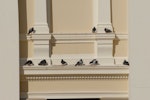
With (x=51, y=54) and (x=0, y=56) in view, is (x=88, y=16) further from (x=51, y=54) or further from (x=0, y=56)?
(x=0, y=56)

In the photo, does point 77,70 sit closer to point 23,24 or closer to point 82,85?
point 82,85

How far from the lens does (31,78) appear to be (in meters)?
6.65

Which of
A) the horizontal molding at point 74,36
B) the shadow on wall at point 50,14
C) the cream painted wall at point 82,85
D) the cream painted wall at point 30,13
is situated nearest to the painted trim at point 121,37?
the horizontal molding at point 74,36

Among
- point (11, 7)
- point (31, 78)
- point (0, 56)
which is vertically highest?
point (11, 7)

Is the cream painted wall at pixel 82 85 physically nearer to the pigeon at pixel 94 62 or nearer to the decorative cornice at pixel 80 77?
the decorative cornice at pixel 80 77

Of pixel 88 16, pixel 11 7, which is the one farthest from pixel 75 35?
pixel 11 7

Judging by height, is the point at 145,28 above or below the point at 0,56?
above

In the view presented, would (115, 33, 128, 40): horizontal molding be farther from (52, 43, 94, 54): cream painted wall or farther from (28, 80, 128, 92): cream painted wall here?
(28, 80, 128, 92): cream painted wall

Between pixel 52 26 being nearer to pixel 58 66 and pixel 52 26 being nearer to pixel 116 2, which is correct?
pixel 58 66

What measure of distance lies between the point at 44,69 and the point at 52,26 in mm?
840

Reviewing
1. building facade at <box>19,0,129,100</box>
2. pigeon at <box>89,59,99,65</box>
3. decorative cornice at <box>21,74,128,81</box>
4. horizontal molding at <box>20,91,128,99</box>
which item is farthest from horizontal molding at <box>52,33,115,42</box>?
horizontal molding at <box>20,91,128,99</box>

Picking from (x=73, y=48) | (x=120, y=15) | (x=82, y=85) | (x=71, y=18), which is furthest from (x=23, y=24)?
(x=120, y=15)

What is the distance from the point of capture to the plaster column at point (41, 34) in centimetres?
665

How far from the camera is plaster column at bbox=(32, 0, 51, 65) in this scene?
6.65 meters
